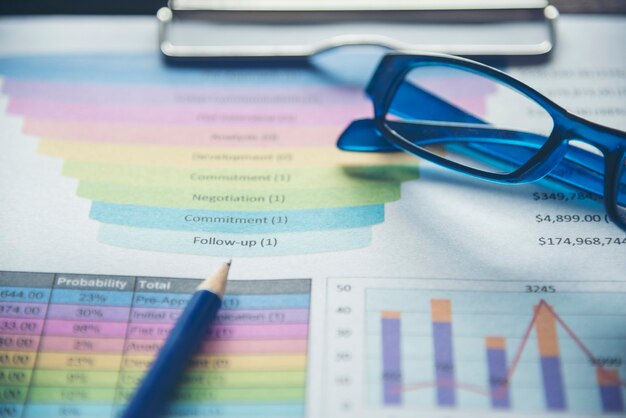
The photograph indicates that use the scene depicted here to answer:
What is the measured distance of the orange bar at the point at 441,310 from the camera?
1.36 ft

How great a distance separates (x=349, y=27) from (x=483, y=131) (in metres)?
0.17

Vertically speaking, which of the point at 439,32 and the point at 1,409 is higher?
the point at 439,32

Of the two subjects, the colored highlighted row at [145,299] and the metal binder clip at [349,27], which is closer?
the colored highlighted row at [145,299]

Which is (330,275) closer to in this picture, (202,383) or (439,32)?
(202,383)

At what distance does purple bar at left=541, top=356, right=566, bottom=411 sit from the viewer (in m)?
0.38

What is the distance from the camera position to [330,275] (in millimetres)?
433

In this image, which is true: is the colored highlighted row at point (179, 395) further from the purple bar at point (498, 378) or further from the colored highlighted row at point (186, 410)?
the purple bar at point (498, 378)

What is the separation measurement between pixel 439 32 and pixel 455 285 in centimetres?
25

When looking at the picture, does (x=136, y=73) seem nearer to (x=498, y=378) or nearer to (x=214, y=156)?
(x=214, y=156)

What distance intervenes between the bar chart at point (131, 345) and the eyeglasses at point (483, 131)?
0.15 metres

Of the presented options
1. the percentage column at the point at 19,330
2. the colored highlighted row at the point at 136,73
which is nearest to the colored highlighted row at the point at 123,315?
the percentage column at the point at 19,330

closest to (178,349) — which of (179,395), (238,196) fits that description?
(179,395)

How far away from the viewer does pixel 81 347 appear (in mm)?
410

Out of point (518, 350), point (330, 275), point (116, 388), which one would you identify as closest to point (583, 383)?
point (518, 350)
